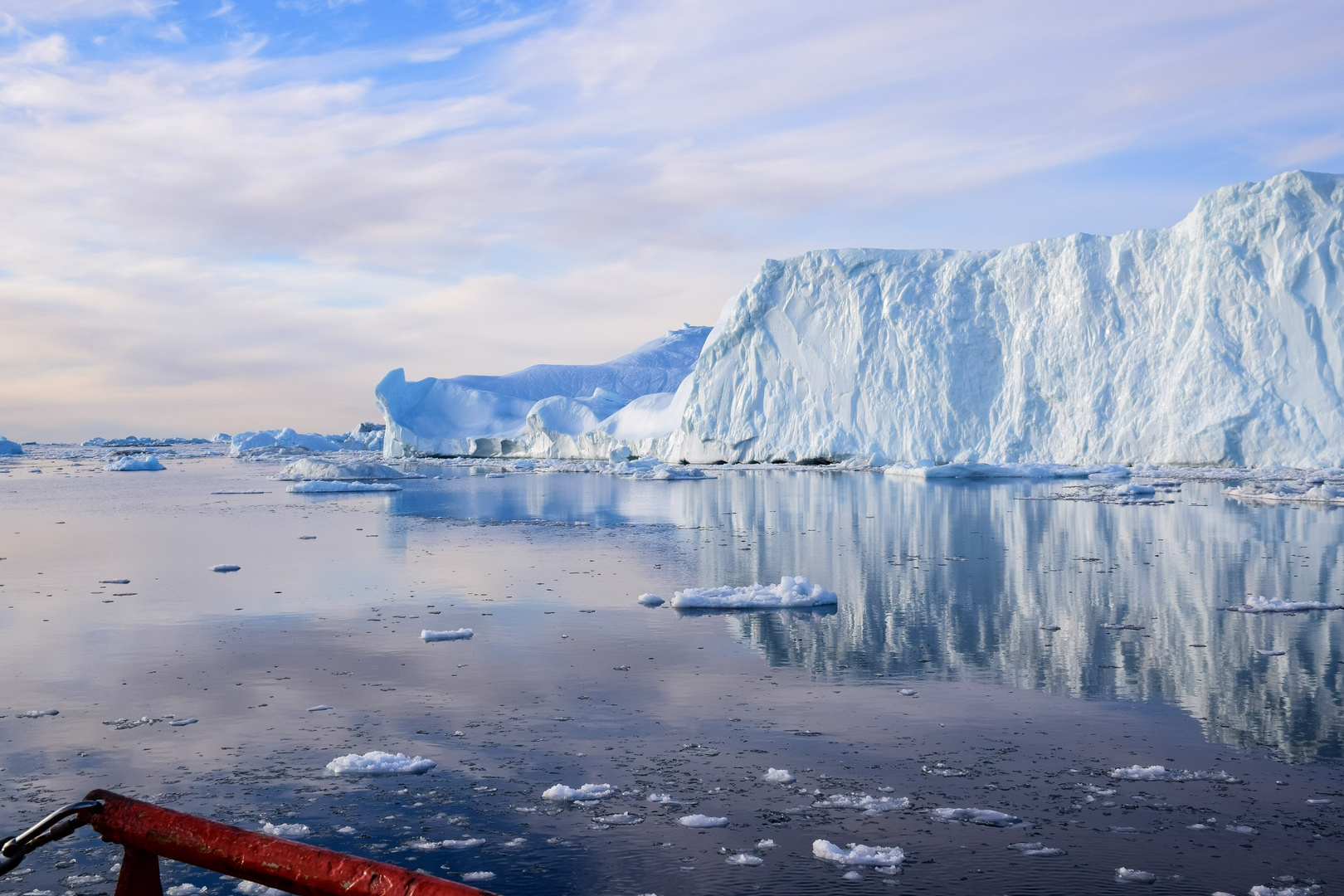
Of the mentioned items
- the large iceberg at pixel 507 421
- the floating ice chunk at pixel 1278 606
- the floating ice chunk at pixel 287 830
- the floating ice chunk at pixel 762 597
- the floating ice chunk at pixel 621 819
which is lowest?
the floating ice chunk at pixel 621 819

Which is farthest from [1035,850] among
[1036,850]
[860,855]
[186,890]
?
[186,890]

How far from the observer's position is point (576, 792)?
4.68 metres

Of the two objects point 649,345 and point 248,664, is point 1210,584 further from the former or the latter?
point 649,345

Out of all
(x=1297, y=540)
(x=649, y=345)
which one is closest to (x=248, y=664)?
(x=1297, y=540)

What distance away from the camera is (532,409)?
4728 cm

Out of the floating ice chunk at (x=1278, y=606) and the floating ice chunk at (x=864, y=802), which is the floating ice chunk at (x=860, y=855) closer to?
the floating ice chunk at (x=864, y=802)

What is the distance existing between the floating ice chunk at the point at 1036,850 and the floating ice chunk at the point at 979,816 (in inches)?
8.0

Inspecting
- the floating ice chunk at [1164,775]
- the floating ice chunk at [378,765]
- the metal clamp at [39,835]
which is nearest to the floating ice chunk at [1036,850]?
the floating ice chunk at [1164,775]

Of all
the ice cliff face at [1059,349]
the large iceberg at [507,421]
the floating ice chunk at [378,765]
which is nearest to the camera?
the floating ice chunk at [378,765]

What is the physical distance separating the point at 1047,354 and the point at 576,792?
33686 millimetres

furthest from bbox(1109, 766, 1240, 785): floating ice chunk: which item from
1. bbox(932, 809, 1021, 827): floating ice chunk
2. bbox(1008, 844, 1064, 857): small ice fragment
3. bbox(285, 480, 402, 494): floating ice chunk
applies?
bbox(285, 480, 402, 494): floating ice chunk

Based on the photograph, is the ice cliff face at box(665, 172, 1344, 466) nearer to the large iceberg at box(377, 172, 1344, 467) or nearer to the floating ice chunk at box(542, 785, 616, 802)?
the large iceberg at box(377, 172, 1344, 467)

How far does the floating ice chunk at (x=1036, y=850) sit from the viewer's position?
4.05 meters

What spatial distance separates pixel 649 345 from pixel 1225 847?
76.1 meters
